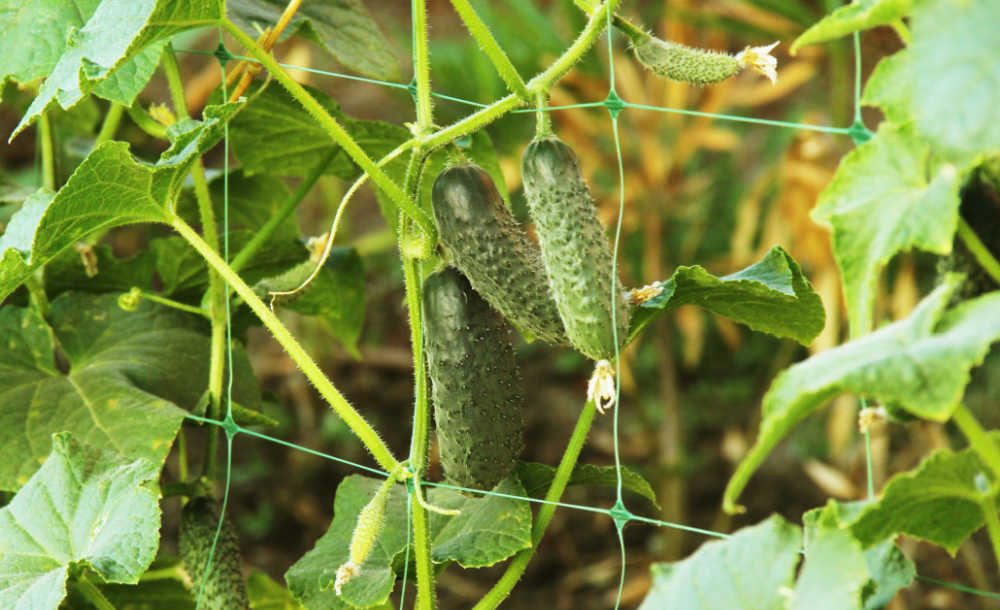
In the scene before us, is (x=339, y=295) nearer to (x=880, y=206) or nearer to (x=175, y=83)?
(x=175, y=83)

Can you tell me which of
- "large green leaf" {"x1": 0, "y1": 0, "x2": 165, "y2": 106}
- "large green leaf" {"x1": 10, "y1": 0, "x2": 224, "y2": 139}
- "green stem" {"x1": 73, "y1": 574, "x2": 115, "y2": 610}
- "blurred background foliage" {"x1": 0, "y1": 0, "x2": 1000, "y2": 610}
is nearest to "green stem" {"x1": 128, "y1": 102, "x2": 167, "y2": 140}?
"large green leaf" {"x1": 0, "y1": 0, "x2": 165, "y2": 106}

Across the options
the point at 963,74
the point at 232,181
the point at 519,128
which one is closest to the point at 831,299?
the point at 519,128

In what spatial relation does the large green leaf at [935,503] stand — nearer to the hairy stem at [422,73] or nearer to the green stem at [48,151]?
the hairy stem at [422,73]

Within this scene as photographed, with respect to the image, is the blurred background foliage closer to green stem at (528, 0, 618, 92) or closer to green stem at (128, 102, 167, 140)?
green stem at (128, 102, 167, 140)

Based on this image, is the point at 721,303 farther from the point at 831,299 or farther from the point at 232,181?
the point at 831,299

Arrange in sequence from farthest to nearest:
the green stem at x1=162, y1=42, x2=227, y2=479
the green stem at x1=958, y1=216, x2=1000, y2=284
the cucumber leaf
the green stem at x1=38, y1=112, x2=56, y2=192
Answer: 1. the green stem at x1=38, y1=112, x2=56, y2=192
2. the green stem at x1=162, y1=42, x2=227, y2=479
3. the green stem at x1=958, y1=216, x2=1000, y2=284
4. the cucumber leaf
